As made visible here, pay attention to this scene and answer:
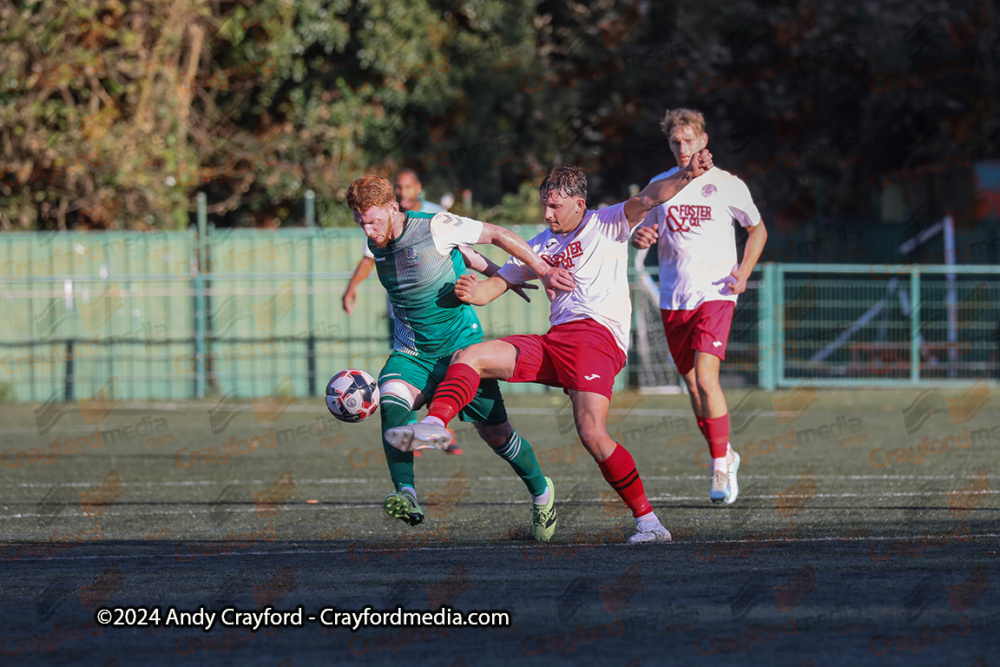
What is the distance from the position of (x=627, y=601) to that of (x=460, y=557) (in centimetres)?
135

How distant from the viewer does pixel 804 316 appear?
19922 millimetres

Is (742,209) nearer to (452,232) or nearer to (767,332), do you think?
(452,232)

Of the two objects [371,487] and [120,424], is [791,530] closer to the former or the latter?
[371,487]

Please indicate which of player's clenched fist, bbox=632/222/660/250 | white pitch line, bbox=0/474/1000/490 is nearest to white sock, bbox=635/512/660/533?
player's clenched fist, bbox=632/222/660/250

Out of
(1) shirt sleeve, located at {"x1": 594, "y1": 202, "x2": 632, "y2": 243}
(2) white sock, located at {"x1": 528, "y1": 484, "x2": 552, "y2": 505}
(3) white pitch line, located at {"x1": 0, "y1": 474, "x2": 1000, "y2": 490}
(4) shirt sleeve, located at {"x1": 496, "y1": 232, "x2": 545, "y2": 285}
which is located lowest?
(3) white pitch line, located at {"x1": 0, "y1": 474, "x2": 1000, "y2": 490}

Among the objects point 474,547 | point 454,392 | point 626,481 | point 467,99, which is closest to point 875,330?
point 467,99

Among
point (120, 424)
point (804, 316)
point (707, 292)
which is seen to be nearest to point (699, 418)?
point (707, 292)

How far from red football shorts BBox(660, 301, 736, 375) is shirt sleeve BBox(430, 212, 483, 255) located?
6.32ft

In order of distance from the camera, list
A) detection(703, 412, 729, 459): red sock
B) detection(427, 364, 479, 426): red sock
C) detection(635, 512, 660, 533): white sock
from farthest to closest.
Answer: detection(703, 412, 729, 459): red sock < detection(635, 512, 660, 533): white sock < detection(427, 364, 479, 426): red sock

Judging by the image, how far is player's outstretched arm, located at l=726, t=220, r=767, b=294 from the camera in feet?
28.1

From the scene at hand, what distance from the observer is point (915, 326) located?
1950 cm

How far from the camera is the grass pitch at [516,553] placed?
14.7 ft

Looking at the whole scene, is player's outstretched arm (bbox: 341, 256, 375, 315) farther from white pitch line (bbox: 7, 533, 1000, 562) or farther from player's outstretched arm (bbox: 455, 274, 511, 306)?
white pitch line (bbox: 7, 533, 1000, 562)

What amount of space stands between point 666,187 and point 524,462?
66.6 inches
